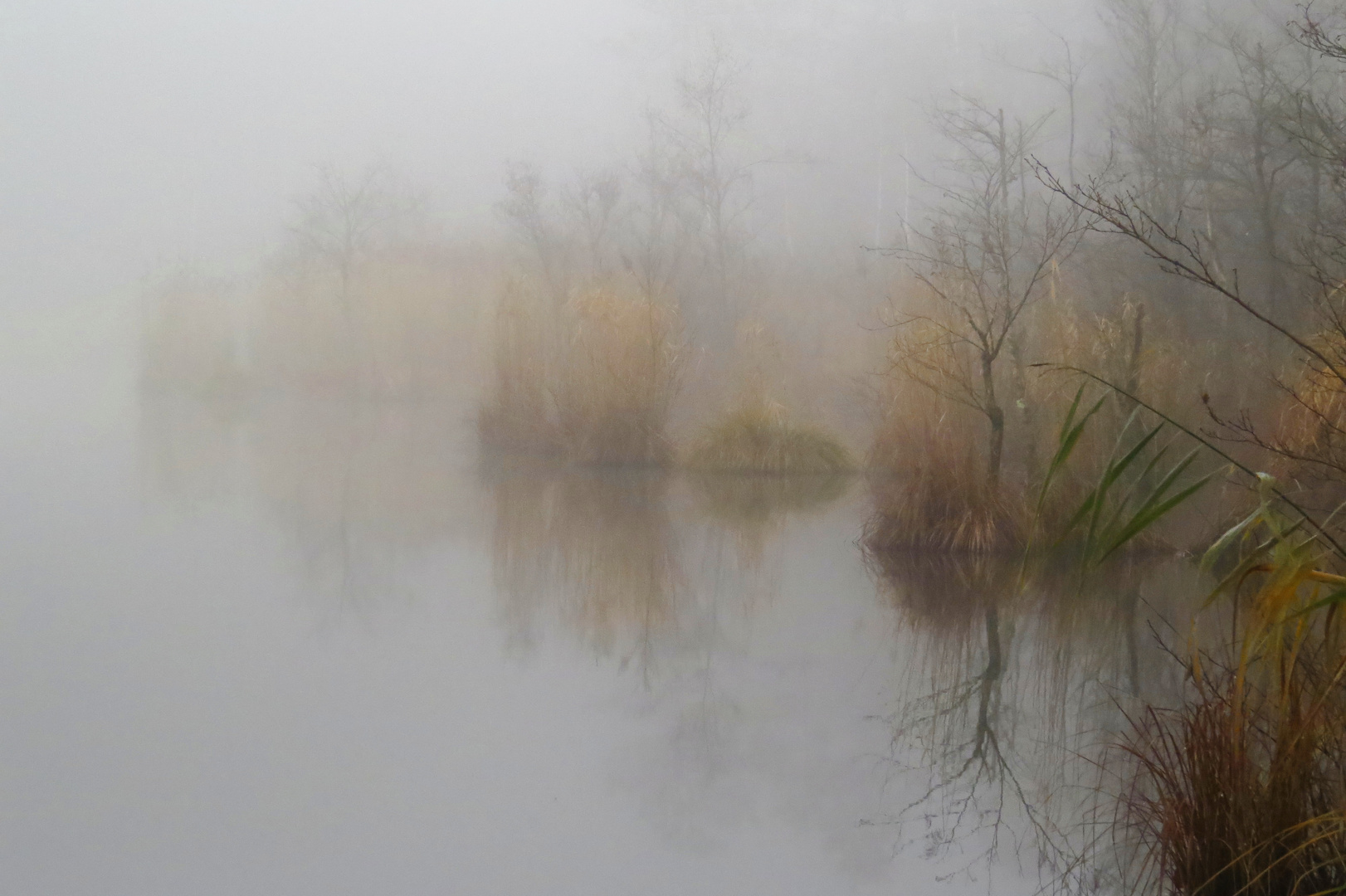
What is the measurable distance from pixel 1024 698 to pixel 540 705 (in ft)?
4.27

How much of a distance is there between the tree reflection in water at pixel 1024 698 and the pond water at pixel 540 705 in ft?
0.04

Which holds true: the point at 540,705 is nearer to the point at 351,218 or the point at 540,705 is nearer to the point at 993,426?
the point at 993,426

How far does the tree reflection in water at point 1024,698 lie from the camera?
2119 millimetres

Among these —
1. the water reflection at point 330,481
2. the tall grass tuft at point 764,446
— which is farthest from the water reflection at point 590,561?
the tall grass tuft at point 764,446

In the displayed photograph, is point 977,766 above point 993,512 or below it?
below

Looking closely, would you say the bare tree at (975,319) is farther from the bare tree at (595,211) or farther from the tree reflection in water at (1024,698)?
the bare tree at (595,211)

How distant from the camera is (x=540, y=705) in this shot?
3.01 meters

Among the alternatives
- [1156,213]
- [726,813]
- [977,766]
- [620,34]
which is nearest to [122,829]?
[726,813]

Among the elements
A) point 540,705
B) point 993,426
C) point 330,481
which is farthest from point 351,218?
point 540,705

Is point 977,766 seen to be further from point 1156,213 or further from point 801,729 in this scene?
point 1156,213

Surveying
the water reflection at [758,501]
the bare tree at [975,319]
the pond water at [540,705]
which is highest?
the bare tree at [975,319]

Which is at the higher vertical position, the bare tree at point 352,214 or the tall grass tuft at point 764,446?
the bare tree at point 352,214

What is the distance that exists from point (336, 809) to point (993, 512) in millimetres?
3732

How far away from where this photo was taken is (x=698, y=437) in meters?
9.33
